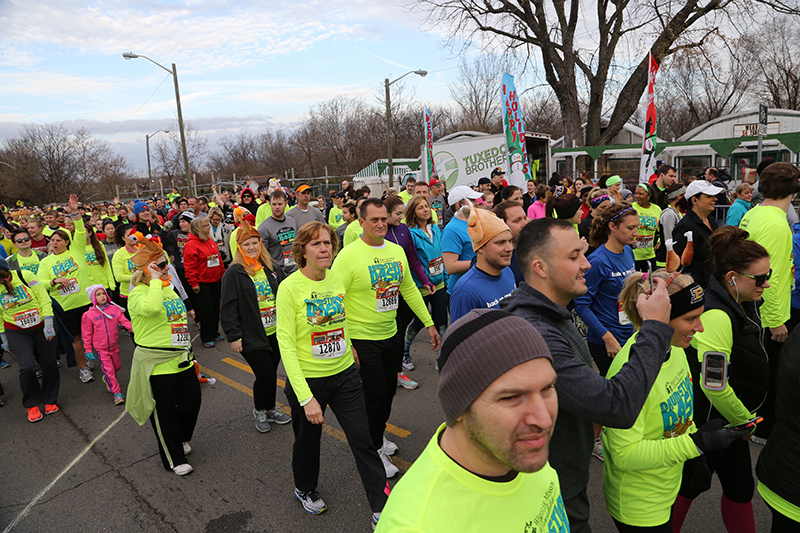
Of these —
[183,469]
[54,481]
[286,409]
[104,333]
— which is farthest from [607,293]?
[104,333]

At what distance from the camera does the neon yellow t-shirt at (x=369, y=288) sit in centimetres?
397

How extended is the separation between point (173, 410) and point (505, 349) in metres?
3.99

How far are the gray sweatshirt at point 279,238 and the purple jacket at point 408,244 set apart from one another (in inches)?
93.6

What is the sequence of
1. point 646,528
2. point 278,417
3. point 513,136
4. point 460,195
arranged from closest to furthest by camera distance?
point 646,528 → point 278,417 → point 460,195 → point 513,136

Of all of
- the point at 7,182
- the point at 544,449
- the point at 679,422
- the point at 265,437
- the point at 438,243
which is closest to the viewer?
the point at 544,449

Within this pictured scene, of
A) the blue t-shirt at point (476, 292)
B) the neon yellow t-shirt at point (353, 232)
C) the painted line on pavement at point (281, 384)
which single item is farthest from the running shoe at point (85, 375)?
the blue t-shirt at point (476, 292)

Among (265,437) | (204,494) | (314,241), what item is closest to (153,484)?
(204,494)

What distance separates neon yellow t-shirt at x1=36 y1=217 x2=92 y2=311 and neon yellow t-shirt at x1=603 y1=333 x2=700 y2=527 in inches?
288

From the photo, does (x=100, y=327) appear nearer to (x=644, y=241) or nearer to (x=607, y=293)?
(x=607, y=293)

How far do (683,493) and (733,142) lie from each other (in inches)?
765

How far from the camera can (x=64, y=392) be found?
6578 mm

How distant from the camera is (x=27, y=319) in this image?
579 centimetres

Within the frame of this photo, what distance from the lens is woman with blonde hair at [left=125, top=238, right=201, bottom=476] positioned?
4.21 m

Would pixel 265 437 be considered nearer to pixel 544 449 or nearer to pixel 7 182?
pixel 544 449
